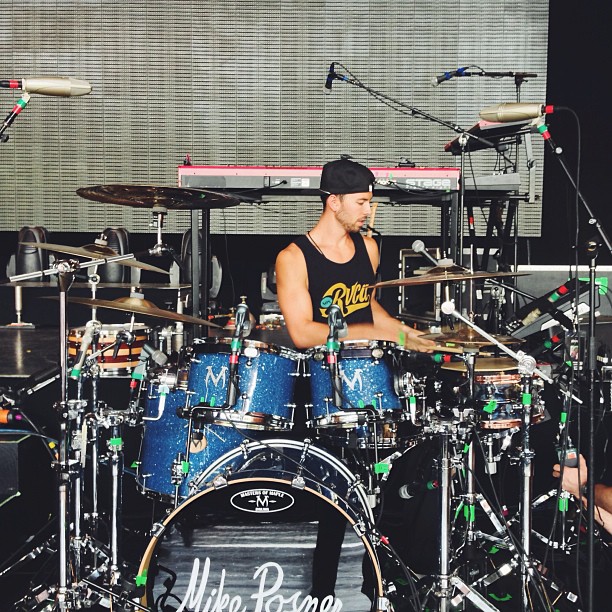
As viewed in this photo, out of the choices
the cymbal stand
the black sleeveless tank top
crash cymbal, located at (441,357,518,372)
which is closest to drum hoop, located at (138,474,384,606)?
the cymbal stand

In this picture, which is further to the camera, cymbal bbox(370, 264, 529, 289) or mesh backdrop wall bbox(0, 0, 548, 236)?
mesh backdrop wall bbox(0, 0, 548, 236)

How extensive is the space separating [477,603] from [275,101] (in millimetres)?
6096

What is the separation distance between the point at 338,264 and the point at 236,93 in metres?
4.85

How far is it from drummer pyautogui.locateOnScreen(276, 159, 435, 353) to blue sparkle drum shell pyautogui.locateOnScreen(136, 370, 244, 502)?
0.65 meters

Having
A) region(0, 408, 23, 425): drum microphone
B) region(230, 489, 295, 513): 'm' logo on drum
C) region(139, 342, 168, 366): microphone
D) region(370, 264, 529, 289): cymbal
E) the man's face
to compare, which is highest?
the man's face

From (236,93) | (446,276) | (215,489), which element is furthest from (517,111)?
(236,93)

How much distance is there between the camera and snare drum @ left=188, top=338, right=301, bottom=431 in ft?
8.29

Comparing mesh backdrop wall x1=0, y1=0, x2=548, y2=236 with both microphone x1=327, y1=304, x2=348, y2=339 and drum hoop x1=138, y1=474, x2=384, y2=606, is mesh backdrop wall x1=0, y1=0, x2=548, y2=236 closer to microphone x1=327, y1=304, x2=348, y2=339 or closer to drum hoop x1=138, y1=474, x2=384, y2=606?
microphone x1=327, y1=304, x2=348, y2=339

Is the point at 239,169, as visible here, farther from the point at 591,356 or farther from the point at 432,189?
the point at 591,356

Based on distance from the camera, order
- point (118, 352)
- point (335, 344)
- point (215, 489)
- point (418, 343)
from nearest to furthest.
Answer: point (215, 489) → point (335, 344) → point (418, 343) → point (118, 352)

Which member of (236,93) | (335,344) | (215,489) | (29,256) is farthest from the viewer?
(236,93)

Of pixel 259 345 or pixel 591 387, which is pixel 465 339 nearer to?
pixel 591 387

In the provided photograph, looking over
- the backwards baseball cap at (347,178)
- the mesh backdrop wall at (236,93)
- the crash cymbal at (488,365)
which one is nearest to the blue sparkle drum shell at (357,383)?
the crash cymbal at (488,365)

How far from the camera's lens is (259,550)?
92.3 inches
